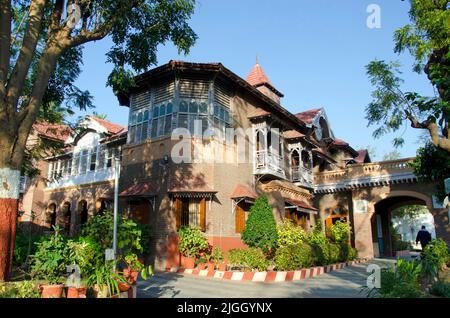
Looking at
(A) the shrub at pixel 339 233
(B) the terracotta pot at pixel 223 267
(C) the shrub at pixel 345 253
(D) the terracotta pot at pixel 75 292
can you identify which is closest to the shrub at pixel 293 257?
(B) the terracotta pot at pixel 223 267

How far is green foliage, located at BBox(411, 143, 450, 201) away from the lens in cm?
1675

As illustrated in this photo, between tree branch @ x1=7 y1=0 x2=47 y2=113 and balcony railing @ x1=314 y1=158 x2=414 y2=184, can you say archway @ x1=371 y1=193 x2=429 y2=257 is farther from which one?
tree branch @ x1=7 y1=0 x2=47 y2=113

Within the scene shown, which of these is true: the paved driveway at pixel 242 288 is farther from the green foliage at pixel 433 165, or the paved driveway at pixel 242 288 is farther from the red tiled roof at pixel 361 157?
the red tiled roof at pixel 361 157

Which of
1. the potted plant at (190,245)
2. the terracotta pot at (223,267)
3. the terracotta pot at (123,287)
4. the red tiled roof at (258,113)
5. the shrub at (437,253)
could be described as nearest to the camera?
the terracotta pot at (123,287)

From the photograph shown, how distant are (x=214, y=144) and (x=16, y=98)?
10944mm

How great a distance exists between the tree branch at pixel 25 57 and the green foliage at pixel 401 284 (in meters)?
8.10

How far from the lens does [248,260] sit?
1402 centimetres

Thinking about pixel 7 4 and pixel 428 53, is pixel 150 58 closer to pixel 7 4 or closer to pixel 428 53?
pixel 7 4

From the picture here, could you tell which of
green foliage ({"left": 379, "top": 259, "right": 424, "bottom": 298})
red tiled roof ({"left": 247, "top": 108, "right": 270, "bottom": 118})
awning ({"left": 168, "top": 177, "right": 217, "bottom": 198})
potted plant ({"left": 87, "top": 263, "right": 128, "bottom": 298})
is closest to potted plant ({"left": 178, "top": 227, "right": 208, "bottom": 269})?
awning ({"left": 168, "top": 177, "right": 217, "bottom": 198})

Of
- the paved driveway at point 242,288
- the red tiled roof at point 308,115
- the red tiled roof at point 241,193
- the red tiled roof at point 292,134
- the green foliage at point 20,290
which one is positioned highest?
the red tiled roof at point 308,115

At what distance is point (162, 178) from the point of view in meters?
16.9

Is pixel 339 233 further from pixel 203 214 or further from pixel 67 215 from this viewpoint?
pixel 67 215

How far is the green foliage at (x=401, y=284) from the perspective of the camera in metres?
6.85

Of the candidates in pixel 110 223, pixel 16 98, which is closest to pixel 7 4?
pixel 16 98
